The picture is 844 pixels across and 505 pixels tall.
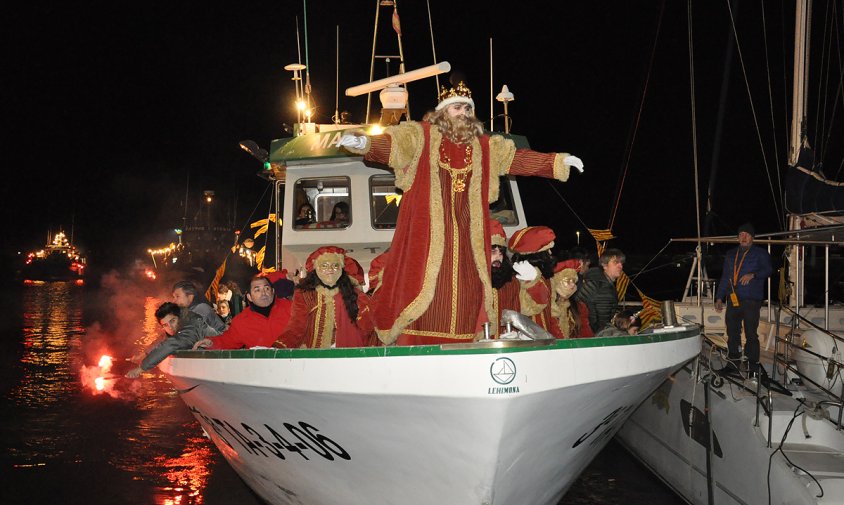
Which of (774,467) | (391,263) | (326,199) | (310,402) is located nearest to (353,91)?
(326,199)

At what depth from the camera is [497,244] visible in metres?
5.28

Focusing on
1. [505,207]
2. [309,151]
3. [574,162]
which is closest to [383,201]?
[309,151]

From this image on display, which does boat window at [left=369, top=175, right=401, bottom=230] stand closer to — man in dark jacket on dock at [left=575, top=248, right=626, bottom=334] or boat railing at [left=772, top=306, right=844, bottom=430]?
man in dark jacket on dock at [left=575, top=248, right=626, bottom=334]

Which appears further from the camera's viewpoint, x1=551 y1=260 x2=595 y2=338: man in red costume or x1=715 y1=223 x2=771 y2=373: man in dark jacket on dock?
x1=715 y1=223 x2=771 y2=373: man in dark jacket on dock

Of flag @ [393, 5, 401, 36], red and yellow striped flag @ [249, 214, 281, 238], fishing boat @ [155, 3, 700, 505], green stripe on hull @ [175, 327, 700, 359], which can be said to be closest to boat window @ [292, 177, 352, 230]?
red and yellow striped flag @ [249, 214, 281, 238]

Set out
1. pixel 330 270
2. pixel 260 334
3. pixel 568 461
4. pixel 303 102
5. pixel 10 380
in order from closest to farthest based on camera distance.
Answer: pixel 568 461
pixel 330 270
pixel 260 334
pixel 303 102
pixel 10 380

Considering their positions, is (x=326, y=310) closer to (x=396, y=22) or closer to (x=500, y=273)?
(x=500, y=273)

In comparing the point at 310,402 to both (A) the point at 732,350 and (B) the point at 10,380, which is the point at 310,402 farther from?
(B) the point at 10,380

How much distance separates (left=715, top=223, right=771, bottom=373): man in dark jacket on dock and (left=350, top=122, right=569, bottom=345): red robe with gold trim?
442cm

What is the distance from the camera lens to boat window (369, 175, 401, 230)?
26.3 ft

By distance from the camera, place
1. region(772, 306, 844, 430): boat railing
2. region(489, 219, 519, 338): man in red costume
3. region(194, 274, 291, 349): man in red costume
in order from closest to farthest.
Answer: region(489, 219, 519, 338): man in red costume < region(194, 274, 291, 349): man in red costume < region(772, 306, 844, 430): boat railing

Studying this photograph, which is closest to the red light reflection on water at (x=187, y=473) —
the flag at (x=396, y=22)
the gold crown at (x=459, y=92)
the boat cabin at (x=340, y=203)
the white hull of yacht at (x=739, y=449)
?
the boat cabin at (x=340, y=203)

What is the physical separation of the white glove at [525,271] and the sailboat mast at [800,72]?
5.71 m

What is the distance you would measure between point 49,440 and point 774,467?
791 cm
